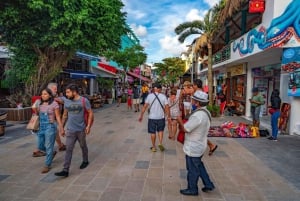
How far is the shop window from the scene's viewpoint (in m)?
14.1

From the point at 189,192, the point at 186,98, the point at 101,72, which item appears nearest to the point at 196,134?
the point at 189,192

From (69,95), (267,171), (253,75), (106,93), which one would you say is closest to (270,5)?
(253,75)

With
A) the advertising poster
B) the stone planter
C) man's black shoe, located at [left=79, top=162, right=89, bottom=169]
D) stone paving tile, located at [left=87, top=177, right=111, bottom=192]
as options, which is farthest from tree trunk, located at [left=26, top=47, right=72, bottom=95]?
the advertising poster

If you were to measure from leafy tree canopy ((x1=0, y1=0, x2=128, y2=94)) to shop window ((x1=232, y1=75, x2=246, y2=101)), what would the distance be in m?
7.40

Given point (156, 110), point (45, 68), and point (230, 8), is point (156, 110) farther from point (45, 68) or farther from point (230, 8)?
point (45, 68)

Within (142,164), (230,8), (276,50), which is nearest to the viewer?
(142,164)

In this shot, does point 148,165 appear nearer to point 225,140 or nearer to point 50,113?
point 50,113

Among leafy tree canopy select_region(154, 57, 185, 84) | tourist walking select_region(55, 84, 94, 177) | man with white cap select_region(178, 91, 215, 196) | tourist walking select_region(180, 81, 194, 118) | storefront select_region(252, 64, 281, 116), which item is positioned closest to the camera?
man with white cap select_region(178, 91, 215, 196)

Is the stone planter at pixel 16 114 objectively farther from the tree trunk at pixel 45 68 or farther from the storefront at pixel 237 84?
the storefront at pixel 237 84

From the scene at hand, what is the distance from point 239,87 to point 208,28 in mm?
3946

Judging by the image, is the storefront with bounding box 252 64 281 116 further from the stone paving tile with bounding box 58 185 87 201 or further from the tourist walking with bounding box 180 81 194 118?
the stone paving tile with bounding box 58 185 87 201

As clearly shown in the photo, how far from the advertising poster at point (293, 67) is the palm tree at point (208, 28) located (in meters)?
5.76

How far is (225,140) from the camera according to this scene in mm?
7848

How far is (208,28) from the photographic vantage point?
14.3 m
